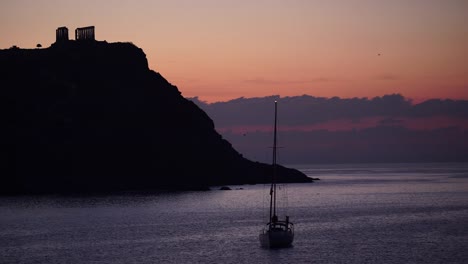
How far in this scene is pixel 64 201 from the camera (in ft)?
601

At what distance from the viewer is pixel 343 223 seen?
127m

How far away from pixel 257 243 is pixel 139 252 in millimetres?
15515

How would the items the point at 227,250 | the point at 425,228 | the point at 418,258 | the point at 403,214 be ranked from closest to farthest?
the point at 418,258
the point at 227,250
the point at 425,228
the point at 403,214

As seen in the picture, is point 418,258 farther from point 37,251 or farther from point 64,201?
point 64,201

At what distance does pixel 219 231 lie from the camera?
115 meters

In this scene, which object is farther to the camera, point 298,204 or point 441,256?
point 298,204

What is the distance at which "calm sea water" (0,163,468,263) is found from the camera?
87.1 m

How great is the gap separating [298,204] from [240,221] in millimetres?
50001

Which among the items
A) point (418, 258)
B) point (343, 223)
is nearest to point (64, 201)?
point (343, 223)

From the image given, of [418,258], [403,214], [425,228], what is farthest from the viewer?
[403,214]

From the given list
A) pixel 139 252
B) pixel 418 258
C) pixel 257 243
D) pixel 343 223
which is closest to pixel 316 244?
pixel 257 243

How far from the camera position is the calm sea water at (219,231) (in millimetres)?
87062

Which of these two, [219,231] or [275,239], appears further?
[219,231]

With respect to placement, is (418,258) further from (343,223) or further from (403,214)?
(403,214)
